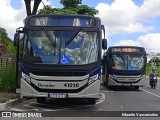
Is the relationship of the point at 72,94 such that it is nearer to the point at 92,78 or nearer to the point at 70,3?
the point at 92,78

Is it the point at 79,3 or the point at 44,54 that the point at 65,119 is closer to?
the point at 44,54

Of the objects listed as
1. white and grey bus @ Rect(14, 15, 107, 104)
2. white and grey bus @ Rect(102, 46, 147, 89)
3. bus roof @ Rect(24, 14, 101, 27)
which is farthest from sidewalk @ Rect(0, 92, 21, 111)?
white and grey bus @ Rect(102, 46, 147, 89)

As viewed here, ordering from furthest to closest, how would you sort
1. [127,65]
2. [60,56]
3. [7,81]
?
1. [127,65]
2. [7,81]
3. [60,56]

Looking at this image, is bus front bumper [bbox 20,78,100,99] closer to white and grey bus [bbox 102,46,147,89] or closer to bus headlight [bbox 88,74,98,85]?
bus headlight [bbox 88,74,98,85]

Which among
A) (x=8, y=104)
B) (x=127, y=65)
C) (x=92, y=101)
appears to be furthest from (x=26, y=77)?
(x=127, y=65)

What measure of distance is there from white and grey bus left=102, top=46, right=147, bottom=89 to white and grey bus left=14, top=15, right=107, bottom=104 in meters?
12.3

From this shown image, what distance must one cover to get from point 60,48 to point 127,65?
13.3m

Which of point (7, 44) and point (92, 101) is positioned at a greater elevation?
point (7, 44)

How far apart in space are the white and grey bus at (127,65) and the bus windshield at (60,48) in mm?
12660

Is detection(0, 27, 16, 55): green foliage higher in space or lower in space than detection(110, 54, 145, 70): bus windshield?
higher

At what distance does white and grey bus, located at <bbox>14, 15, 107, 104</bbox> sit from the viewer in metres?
14.2

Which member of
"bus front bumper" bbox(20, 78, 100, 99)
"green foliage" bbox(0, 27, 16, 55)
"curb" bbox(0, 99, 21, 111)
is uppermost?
"green foliage" bbox(0, 27, 16, 55)

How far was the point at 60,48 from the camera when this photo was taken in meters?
14.6

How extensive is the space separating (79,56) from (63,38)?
2.82ft
